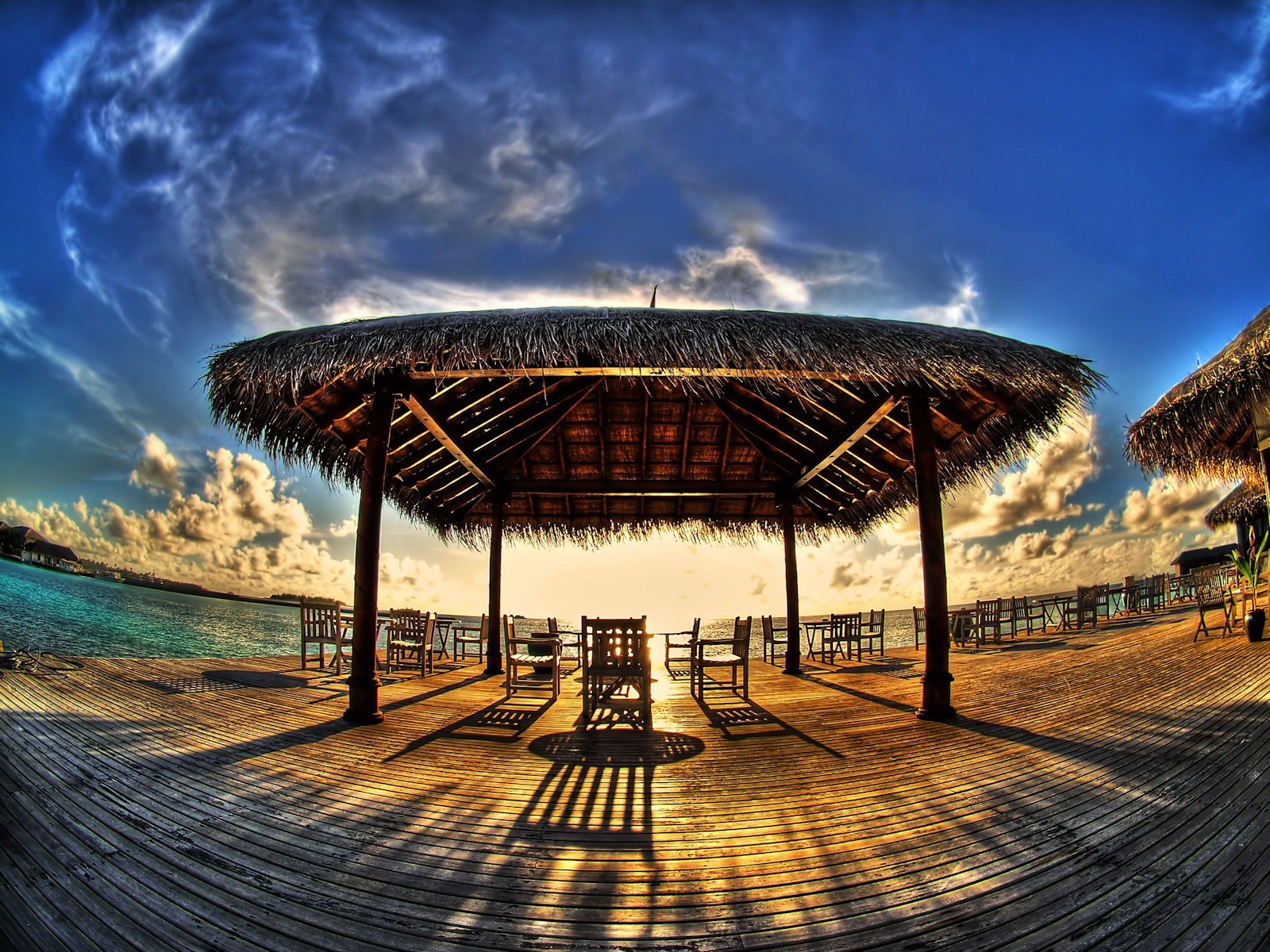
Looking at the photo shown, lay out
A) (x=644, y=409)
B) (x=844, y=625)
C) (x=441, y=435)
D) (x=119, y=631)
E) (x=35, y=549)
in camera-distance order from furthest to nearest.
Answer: (x=35, y=549) → (x=119, y=631) → (x=844, y=625) → (x=644, y=409) → (x=441, y=435)

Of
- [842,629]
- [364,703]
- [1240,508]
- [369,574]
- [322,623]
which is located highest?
[1240,508]

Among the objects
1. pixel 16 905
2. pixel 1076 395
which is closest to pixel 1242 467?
pixel 1076 395

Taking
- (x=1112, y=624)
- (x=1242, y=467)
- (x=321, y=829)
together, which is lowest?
(x=1112, y=624)

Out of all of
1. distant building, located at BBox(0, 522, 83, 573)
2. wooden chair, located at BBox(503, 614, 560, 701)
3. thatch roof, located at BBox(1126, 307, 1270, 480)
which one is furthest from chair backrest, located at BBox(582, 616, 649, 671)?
distant building, located at BBox(0, 522, 83, 573)

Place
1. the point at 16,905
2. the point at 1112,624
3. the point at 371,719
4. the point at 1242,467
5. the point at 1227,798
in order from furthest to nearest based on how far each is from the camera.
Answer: the point at 1112,624
the point at 1242,467
the point at 371,719
the point at 1227,798
the point at 16,905

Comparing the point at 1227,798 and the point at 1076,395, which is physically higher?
the point at 1076,395

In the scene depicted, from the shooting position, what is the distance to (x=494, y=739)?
471cm

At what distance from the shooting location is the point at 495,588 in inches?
389

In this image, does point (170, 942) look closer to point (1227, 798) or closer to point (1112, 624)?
point (1227, 798)

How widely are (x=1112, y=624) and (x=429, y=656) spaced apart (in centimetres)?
1760

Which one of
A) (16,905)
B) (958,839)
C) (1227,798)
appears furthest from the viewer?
(1227,798)

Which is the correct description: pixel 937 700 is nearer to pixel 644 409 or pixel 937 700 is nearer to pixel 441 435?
pixel 644 409

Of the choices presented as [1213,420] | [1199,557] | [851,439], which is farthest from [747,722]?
[1199,557]

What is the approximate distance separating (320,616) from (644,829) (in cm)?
828
